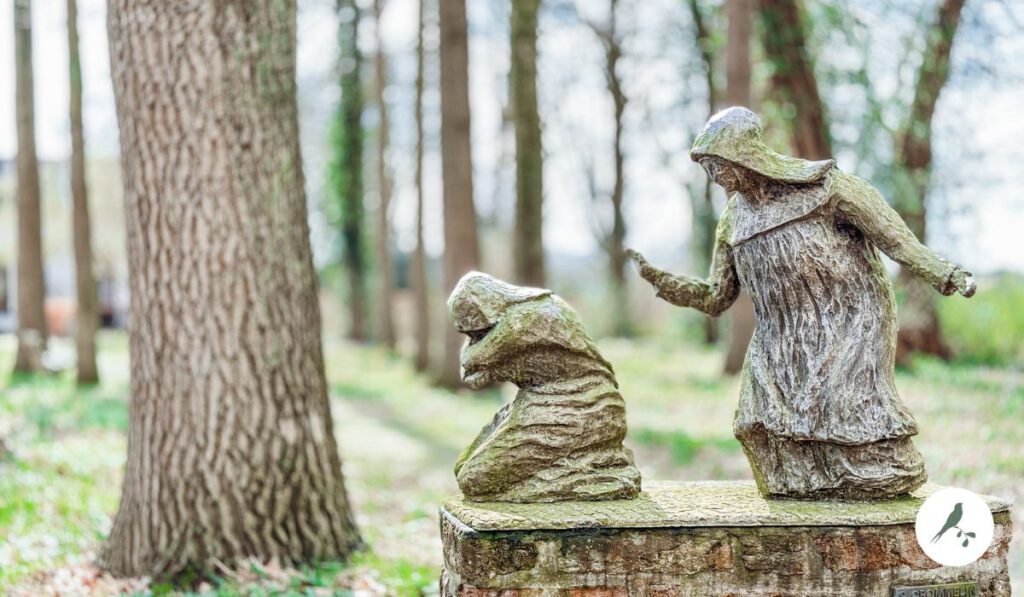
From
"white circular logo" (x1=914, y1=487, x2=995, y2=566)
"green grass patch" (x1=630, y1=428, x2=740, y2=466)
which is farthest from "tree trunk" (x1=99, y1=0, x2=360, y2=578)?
"green grass patch" (x1=630, y1=428, x2=740, y2=466)

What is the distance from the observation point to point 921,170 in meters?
13.9

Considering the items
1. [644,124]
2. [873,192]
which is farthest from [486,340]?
[644,124]

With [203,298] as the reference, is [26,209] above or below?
above

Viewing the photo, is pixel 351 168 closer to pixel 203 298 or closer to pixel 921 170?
pixel 921 170

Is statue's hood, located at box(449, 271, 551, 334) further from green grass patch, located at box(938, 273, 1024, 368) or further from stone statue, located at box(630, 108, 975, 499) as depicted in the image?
green grass patch, located at box(938, 273, 1024, 368)

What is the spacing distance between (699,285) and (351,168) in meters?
22.6

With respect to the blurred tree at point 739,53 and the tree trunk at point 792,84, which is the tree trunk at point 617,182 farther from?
the blurred tree at point 739,53

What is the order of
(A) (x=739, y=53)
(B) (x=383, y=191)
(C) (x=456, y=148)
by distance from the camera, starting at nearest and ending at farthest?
1. (A) (x=739, y=53)
2. (C) (x=456, y=148)
3. (B) (x=383, y=191)

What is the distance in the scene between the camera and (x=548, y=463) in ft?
12.8

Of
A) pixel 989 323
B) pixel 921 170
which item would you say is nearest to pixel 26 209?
pixel 921 170

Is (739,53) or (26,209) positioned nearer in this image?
(739,53)

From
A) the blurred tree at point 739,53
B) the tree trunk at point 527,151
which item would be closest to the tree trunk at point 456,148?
the tree trunk at point 527,151

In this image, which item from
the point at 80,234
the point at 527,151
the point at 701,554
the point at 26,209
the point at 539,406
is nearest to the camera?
the point at 701,554

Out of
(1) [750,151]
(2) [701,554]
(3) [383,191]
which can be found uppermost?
(3) [383,191]
